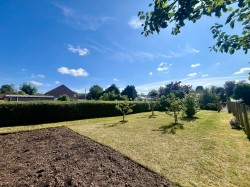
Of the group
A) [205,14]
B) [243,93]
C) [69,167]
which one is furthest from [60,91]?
[205,14]

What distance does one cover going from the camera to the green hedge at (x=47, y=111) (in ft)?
43.1

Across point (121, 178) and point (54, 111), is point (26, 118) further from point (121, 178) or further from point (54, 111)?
point (121, 178)

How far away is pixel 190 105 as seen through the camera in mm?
17562

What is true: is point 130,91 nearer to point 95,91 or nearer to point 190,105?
point 95,91

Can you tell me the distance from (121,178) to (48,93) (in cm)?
6470

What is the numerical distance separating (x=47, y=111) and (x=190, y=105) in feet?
44.4

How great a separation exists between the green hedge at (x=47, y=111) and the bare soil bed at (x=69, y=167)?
5967 mm

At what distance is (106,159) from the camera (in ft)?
19.0

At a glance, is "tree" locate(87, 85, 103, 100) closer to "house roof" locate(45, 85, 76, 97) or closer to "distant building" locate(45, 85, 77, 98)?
"distant building" locate(45, 85, 77, 98)

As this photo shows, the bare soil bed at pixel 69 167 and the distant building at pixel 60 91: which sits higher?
the distant building at pixel 60 91

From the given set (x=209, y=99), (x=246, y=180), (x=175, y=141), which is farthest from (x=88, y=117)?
(x=209, y=99)

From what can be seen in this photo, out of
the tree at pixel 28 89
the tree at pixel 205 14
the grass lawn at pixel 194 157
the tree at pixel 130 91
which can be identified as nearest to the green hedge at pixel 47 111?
the grass lawn at pixel 194 157

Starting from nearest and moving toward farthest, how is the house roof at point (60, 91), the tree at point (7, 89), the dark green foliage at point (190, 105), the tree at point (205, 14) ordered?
the tree at point (205, 14), the dark green foliage at point (190, 105), the house roof at point (60, 91), the tree at point (7, 89)

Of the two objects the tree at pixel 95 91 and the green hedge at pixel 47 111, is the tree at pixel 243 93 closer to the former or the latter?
the green hedge at pixel 47 111
